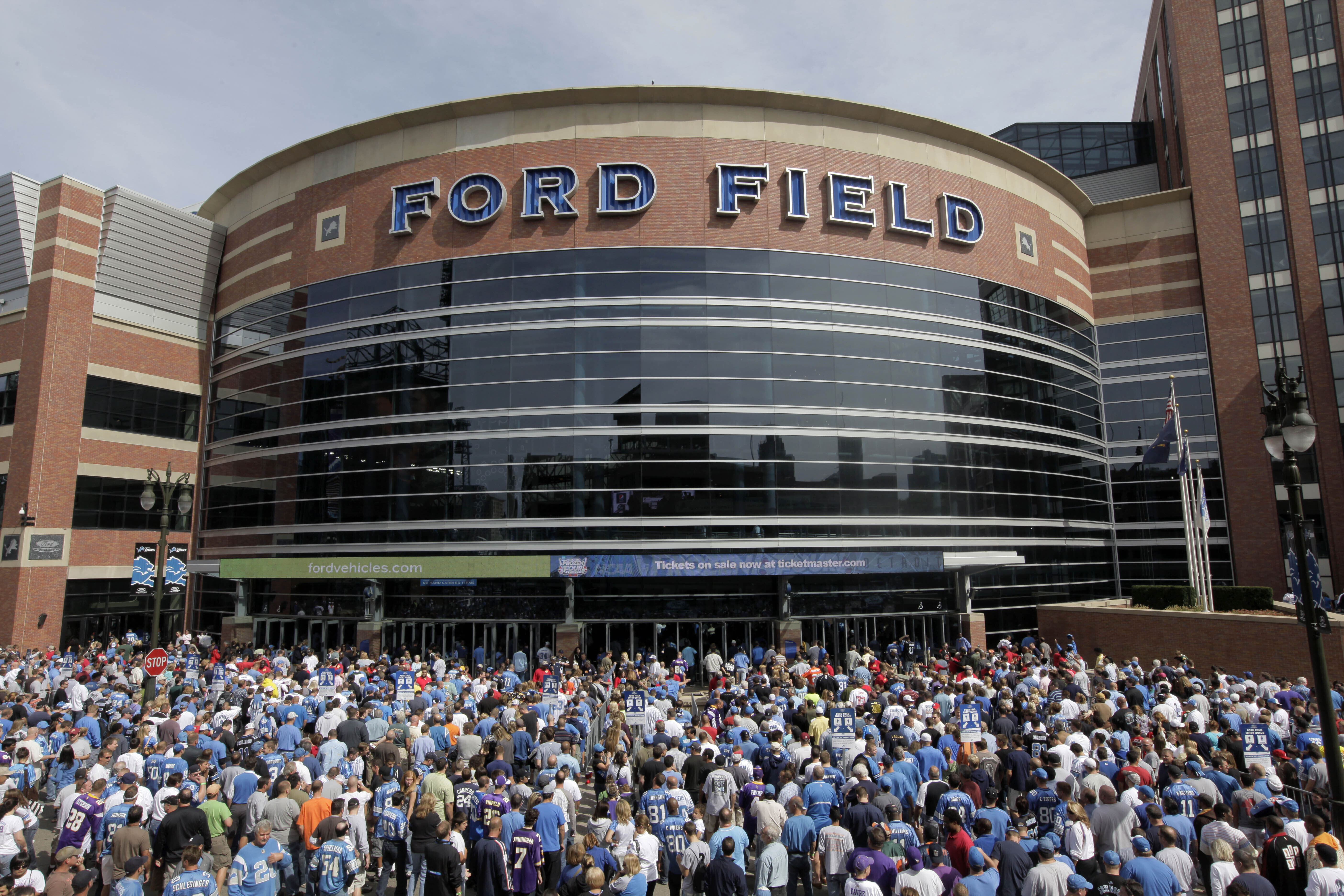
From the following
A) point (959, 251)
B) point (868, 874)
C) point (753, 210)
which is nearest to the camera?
point (868, 874)

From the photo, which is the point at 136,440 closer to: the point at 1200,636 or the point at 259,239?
the point at 259,239

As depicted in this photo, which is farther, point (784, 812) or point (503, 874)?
point (784, 812)

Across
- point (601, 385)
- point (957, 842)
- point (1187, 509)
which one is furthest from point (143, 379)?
point (1187, 509)

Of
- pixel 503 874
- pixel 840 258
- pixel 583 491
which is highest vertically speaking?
pixel 840 258

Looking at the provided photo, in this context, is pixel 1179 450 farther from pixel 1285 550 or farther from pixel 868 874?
pixel 868 874

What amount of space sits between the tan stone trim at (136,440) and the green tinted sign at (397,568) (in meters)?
10.2

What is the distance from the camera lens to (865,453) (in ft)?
110

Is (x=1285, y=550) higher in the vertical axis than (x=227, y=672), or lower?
higher

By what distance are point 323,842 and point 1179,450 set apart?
37764mm

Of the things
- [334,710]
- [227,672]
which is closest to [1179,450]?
[334,710]

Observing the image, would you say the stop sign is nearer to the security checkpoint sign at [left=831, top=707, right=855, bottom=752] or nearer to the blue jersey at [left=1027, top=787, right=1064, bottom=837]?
the security checkpoint sign at [left=831, top=707, right=855, bottom=752]

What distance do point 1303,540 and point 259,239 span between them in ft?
144

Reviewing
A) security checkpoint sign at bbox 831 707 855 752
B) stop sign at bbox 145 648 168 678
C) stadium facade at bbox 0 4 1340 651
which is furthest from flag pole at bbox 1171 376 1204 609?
stop sign at bbox 145 648 168 678

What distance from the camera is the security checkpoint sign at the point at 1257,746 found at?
12.5 metres
